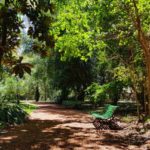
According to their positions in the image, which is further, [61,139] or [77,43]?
[77,43]

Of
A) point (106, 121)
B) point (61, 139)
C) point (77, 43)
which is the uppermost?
point (77, 43)

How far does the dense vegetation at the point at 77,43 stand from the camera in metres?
3.83

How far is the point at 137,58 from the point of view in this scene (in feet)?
47.3

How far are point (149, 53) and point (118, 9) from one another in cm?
258

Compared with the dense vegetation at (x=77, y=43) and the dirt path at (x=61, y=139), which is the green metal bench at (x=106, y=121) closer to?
the dirt path at (x=61, y=139)

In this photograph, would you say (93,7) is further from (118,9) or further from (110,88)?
(110,88)

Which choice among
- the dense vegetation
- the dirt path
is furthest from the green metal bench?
the dense vegetation

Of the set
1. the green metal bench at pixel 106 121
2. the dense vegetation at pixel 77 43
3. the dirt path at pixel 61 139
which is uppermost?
the dense vegetation at pixel 77 43

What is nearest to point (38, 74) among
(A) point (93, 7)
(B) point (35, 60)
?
(B) point (35, 60)

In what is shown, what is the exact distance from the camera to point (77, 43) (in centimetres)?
1299

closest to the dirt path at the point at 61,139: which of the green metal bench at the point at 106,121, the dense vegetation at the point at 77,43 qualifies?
the green metal bench at the point at 106,121

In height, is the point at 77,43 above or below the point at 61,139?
above

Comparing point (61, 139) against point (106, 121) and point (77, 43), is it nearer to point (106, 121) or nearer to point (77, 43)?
point (106, 121)

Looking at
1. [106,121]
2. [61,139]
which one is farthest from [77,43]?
[61,139]
